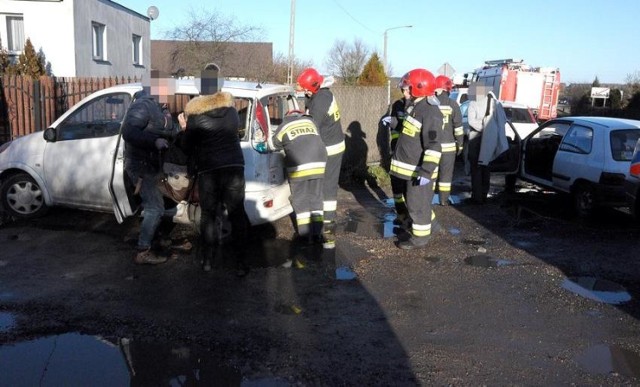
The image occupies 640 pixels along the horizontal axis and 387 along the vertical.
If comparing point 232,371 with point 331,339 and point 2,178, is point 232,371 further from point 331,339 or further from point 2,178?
point 2,178

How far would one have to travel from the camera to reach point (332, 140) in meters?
6.87

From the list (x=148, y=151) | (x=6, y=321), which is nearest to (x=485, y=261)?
(x=148, y=151)

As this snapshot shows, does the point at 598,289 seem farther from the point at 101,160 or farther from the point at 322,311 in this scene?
the point at 101,160

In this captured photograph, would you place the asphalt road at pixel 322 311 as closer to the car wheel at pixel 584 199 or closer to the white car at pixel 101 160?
the white car at pixel 101 160

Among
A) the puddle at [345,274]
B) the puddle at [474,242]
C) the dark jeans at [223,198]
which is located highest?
the dark jeans at [223,198]

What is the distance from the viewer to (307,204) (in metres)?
6.38

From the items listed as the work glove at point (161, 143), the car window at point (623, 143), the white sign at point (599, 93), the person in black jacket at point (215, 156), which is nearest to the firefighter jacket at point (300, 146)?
the person in black jacket at point (215, 156)

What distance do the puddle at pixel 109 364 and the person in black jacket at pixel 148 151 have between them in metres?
1.71

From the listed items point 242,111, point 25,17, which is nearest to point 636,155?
point 242,111

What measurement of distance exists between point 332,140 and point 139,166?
2.30m

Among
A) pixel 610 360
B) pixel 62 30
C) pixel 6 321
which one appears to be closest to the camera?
pixel 610 360

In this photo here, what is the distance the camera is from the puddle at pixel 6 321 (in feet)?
14.4

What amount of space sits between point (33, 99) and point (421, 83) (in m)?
8.63

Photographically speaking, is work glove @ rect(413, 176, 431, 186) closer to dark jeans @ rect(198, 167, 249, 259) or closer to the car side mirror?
dark jeans @ rect(198, 167, 249, 259)
